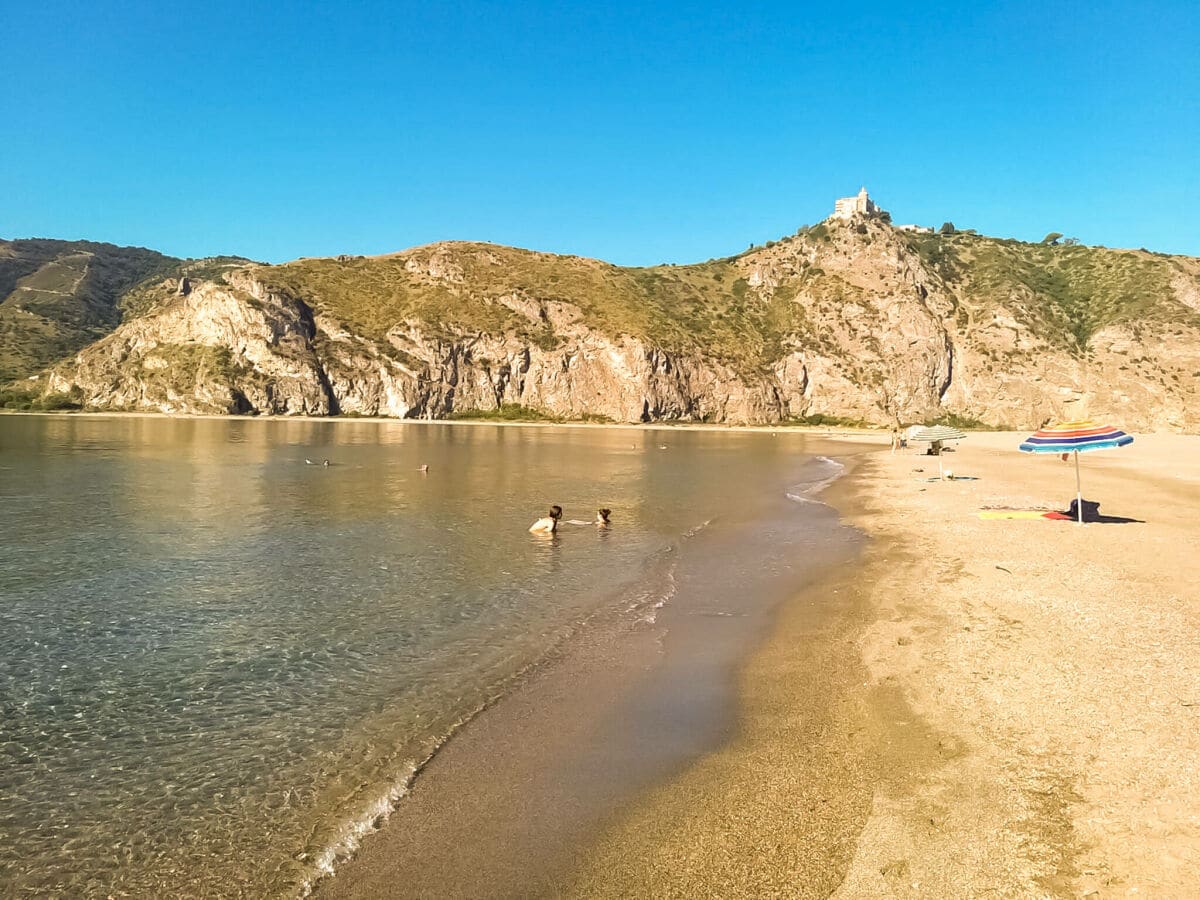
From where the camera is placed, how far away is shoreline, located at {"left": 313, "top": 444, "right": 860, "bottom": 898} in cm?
640

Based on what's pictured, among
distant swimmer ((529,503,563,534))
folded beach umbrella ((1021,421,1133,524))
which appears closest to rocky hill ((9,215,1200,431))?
folded beach umbrella ((1021,421,1133,524))

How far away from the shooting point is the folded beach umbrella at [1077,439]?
74.6 ft

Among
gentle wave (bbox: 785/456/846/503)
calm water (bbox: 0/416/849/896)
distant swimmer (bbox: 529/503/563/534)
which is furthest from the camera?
gentle wave (bbox: 785/456/846/503)

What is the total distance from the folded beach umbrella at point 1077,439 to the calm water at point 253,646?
8.11m

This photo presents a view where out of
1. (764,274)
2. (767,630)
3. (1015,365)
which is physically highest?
(764,274)

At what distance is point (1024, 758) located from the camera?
26.1 feet

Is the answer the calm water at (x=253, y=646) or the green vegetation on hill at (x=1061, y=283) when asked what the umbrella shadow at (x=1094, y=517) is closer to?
the calm water at (x=253, y=646)

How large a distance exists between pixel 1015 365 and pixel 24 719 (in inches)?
6552

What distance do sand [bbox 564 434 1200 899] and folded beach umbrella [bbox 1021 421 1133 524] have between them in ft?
23.2

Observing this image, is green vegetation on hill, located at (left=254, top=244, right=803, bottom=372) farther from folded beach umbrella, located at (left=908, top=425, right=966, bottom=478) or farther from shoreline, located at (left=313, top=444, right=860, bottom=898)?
shoreline, located at (left=313, top=444, right=860, bottom=898)

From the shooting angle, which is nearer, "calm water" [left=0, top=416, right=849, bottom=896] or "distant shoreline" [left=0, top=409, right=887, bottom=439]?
"calm water" [left=0, top=416, right=849, bottom=896]

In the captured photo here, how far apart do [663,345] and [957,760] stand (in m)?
145

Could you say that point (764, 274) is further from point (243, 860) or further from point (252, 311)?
point (243, 860)

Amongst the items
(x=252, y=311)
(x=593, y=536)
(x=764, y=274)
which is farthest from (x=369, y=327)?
(x=593, y=536)
